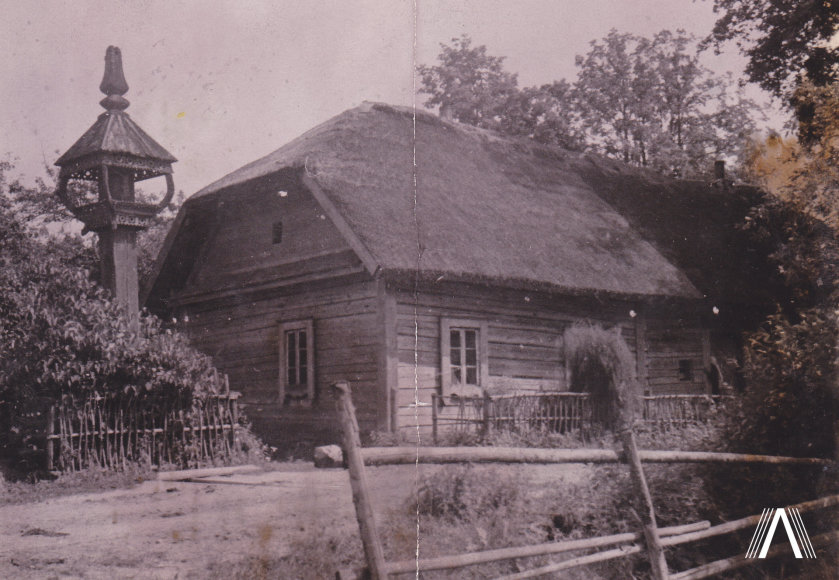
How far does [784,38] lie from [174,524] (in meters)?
10.8

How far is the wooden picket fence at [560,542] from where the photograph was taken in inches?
169

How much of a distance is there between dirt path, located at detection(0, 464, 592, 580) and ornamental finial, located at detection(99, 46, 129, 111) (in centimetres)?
381

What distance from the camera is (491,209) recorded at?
48.1 feet

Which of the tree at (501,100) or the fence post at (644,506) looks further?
the tree at (501,100)

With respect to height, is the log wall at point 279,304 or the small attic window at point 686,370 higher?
the log wall at point 279,304

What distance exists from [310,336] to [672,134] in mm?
14148

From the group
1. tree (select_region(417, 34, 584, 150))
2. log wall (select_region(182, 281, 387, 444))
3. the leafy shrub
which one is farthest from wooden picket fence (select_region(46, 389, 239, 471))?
tree (select_region(417, 34, 584, 150))

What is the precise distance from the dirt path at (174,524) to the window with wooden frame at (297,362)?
11.6ft

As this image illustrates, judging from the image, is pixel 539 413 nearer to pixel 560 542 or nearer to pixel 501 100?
pixel 560 542

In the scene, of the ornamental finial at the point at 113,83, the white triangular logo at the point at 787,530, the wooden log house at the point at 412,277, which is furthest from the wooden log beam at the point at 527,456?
the wooden log house at the point at 412,277

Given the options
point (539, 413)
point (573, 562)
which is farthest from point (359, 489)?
point (539, 413)

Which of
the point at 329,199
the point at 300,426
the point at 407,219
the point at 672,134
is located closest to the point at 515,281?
the point at 407,219

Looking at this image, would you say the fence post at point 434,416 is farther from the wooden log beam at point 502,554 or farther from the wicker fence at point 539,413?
the wooden log beam at point 502,554

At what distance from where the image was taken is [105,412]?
10000mm
